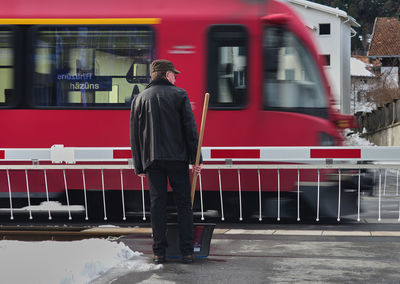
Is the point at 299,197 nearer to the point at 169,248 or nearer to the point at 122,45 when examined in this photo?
the point at 122,45

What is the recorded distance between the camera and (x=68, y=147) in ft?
39.0

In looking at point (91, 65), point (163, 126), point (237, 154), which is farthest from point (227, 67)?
point (163, 126)

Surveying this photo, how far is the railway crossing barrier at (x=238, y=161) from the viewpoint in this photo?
432 inches

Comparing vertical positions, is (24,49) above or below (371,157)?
above

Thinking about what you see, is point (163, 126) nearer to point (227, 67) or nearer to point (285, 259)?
point (285, 259)

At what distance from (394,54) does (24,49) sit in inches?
3390

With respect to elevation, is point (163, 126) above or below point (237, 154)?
above

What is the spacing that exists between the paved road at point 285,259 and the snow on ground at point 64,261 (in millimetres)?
197

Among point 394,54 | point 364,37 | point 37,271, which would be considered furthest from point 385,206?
point 364,37

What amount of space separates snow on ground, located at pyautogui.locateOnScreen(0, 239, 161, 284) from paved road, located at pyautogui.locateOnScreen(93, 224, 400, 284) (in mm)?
197

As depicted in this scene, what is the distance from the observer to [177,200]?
24.5 ft

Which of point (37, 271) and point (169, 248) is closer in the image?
point (37, 271)

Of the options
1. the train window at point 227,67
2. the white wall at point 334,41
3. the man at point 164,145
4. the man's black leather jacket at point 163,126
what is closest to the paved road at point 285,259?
the man at point 164,145

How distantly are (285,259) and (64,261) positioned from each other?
78.7 inches
